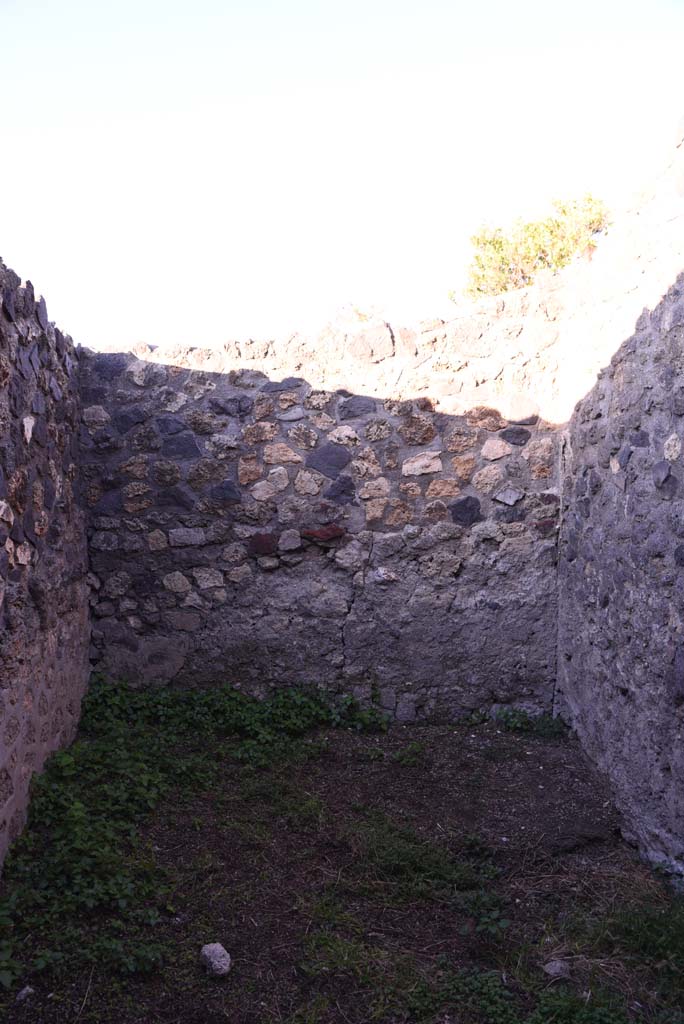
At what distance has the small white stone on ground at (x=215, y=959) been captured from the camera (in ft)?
7.77

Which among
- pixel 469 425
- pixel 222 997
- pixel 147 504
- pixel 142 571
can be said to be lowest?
pixel 222 997

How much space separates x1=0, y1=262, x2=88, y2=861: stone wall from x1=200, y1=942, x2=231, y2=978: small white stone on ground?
0.82 metres

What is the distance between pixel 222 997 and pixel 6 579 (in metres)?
1.56

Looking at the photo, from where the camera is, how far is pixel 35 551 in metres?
3.37

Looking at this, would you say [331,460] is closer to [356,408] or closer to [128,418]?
[356,408]

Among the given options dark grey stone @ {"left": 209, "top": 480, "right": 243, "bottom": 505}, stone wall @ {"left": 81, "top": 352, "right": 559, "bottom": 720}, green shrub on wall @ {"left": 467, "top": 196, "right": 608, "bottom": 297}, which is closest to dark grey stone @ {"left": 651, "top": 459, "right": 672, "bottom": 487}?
stone wall @ {"left": 81, "top": 352, "right": 559, "bottom": 720}

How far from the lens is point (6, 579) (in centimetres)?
292

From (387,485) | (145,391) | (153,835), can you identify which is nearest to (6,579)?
(153,835)

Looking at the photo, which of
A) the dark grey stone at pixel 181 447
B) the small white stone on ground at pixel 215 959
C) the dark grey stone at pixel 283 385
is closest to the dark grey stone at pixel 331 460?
the dark grey stone at pixel 283 385

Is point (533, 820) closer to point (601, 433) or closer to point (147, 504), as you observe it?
point (601, 433)

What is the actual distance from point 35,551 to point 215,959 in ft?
5.77

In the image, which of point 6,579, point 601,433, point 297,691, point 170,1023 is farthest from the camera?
point 297,691

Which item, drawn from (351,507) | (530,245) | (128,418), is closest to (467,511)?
(351,507)

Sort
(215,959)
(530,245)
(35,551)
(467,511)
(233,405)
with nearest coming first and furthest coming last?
(215,959) → (35,551) → (467,511) → (233,405) → (530,245)
